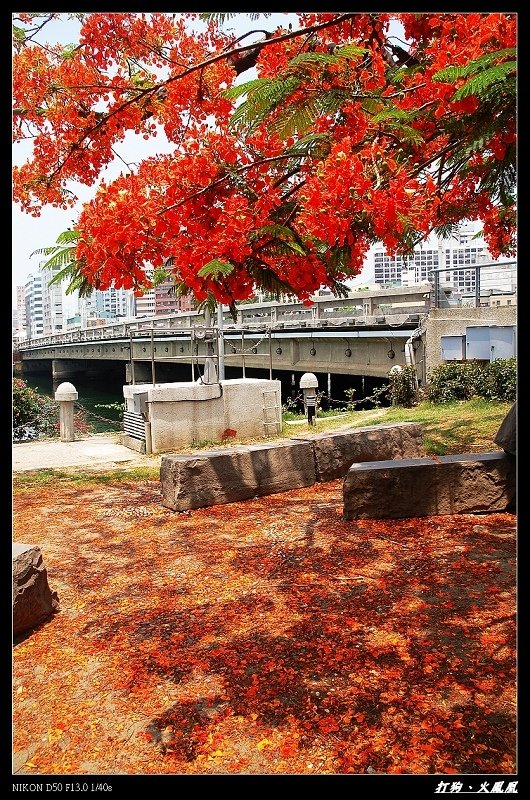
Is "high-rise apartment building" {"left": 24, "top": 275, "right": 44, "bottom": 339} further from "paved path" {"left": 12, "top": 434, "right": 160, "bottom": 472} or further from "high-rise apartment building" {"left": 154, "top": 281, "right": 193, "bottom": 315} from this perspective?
"paved path" {"left": 12, "top": 434, "right": 160, "bottom": 472}

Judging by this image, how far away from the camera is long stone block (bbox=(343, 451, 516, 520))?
4.97 metres

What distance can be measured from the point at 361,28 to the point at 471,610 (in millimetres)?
3435

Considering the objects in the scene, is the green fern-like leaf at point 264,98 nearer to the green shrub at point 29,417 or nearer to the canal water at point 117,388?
the green shrub at point 29,417

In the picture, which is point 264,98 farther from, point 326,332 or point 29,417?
point 326,332

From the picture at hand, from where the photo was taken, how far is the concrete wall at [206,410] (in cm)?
1029

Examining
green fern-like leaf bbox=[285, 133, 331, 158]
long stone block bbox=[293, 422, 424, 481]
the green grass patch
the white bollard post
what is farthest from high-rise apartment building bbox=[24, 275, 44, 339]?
the white bollard post

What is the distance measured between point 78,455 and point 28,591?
7.04m

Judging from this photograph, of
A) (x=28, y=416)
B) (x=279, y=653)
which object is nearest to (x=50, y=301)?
(x=279, y=653)

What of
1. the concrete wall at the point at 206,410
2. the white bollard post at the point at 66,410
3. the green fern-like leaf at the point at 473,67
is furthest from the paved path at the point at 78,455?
the green fern-like leaf at the point at 473,67

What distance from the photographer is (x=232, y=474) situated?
6.00 metres
